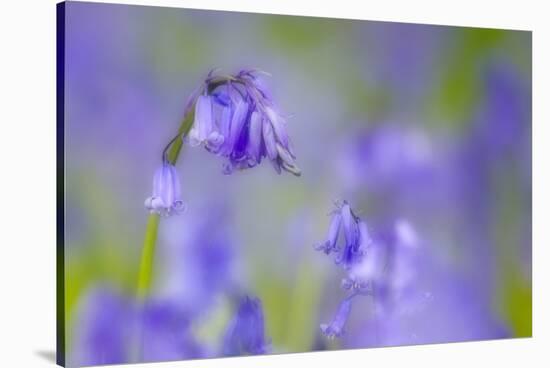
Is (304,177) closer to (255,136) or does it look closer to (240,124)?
(255,136)

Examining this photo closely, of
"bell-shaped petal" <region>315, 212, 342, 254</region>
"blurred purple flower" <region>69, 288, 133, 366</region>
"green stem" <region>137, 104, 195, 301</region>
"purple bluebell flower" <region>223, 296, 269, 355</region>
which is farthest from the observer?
"bell-shaped petal" <region>315, 212, 342, 254</region>

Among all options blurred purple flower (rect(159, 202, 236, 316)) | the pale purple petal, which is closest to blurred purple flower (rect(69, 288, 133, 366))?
blurred purple flower (rect(159, 202, 236, 316))

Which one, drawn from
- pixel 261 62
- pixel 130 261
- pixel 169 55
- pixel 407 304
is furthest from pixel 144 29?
pixel 407 304

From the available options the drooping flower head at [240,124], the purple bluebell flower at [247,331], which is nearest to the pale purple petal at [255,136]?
the drooping flower head at [240,124]

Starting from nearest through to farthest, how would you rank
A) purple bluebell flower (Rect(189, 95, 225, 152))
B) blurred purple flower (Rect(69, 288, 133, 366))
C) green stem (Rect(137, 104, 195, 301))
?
blurred purple flower (Rect(69, 288, 133, 366))
green stem (Rect(137, 104, 195, 301))
purple bluebell flower (Rect(189, 95, 225, 152))

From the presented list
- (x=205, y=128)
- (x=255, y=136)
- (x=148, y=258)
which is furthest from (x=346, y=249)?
(x=148, y=258)

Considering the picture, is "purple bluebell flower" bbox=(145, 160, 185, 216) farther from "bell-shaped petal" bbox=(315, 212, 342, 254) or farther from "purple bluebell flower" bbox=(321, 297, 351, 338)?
"purple bluebell flower" bbox=(321, 297, 351, 338)

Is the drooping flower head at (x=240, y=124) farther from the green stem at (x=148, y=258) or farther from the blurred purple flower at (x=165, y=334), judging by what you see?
the blurred purple flower at (x=165, y=334)
